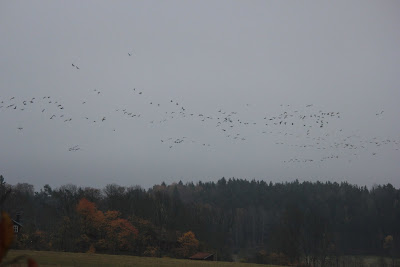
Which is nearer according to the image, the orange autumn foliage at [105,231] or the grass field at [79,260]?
the grass field at [79,260]

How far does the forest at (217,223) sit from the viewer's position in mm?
73938

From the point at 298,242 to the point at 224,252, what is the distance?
14997 mm

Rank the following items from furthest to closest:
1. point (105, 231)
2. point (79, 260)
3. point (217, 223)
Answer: point (217, 223) < point (105, 231) < point (79, 260)

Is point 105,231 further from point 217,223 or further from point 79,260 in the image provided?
point 217,223

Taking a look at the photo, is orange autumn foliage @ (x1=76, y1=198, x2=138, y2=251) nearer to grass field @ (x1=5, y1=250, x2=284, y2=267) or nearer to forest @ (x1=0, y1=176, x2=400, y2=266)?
forest @ (x1=0, y1=176, x2=400, y2=266)

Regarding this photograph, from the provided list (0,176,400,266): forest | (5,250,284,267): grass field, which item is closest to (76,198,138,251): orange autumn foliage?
(0,176,400,266): forest

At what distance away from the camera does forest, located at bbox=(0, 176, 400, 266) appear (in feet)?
243

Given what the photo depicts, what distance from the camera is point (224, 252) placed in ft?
298

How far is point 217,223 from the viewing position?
13638 centimetres

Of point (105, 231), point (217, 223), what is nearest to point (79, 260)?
point (105, 231)

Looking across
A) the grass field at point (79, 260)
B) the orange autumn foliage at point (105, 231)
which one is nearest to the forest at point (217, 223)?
the orange autumn foliage at point (105, 231)

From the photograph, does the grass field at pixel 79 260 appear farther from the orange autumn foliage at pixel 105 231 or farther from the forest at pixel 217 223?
the orange autumn foliage at pixel 105 231

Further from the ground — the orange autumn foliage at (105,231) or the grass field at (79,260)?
the orange autumn foliage at (105,231)

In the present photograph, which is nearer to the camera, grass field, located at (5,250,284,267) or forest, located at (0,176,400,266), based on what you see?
grass field, located at (5,250,284,267)
